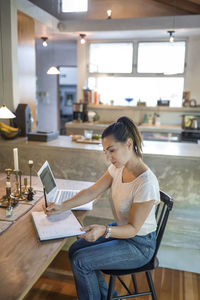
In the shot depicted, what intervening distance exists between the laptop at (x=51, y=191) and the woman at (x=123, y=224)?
0.13 meters

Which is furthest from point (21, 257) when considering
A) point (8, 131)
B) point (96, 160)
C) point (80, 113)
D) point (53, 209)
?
point (80, 113)

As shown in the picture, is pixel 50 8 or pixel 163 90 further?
pixel 163 90

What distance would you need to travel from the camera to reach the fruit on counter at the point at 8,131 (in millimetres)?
3170

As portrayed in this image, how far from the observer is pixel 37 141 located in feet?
10.3

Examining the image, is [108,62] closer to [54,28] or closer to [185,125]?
[54,28]

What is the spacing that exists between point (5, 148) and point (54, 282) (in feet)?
5.11

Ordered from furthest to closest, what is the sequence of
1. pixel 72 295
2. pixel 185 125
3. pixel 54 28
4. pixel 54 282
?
1. pixel 185 125
2. pixel 54 28
3. pixel 54 282
4. pixel 72 295

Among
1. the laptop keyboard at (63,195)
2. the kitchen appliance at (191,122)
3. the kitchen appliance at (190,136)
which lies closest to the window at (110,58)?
the kitchen appliance at (191,122)


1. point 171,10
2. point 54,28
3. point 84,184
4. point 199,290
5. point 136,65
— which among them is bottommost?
point 199,290

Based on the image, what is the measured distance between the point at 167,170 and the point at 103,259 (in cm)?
144

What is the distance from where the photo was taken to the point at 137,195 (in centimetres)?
140

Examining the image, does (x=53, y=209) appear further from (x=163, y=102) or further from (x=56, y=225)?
(x=163, y=102)

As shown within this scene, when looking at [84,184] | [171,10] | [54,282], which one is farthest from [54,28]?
[54,282]

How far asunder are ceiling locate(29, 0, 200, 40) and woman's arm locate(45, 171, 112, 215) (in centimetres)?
356
